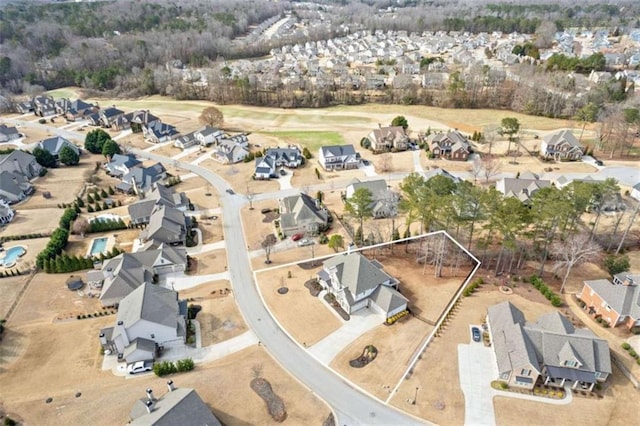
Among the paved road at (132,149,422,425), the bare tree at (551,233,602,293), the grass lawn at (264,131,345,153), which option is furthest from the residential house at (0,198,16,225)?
the bare tree at (551,233,602,293)

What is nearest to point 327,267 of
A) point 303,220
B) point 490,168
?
point 303,220

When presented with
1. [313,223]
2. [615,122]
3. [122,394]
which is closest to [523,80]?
[615,122]

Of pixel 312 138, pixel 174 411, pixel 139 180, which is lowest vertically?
pixel 174 411

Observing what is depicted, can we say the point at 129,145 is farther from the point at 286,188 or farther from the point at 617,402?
the point at 617,402

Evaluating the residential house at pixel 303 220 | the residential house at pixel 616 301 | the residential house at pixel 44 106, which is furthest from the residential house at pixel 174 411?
the residential house at pixel 44 106

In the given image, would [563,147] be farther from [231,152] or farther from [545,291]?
[231,152]

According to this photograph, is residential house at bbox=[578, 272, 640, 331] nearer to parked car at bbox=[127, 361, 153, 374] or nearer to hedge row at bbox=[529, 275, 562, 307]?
hedge row at bbox=[529, 275, 562, 307]
